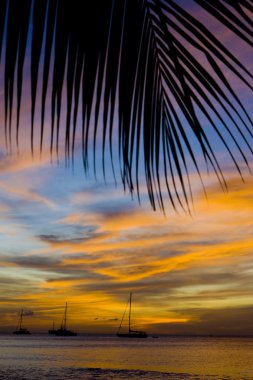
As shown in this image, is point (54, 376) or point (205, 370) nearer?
point (54, 376)

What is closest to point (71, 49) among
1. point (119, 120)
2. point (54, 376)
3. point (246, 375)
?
point (119, 120)

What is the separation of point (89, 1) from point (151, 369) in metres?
50.0

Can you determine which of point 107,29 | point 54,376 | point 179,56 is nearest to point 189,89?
point 179,56

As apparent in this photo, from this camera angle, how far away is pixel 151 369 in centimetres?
4766

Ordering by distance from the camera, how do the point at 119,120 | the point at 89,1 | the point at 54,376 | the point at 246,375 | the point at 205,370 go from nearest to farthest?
the point at 89,1 < the point at 119,120 < the point at 54,376 < the point at 246,375 < the point at 205,370

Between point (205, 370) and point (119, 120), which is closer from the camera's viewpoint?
point (119, 120)

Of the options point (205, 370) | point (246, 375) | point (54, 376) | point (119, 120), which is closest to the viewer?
point (119, 120)

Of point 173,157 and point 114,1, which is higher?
point 114,1

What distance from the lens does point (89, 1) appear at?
2.41 ft

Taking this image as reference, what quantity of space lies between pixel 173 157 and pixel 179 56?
187 millimetres

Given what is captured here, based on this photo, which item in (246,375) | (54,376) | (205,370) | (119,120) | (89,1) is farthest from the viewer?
(205,370)

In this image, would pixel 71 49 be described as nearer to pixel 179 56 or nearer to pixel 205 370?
pixel 179 56

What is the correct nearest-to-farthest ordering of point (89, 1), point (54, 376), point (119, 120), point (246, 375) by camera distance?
point (89, 1)
point (119, 120)
point (54, 376)
point (246, 375)

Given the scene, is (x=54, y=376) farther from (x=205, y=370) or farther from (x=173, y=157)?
(x=173, y=157)
